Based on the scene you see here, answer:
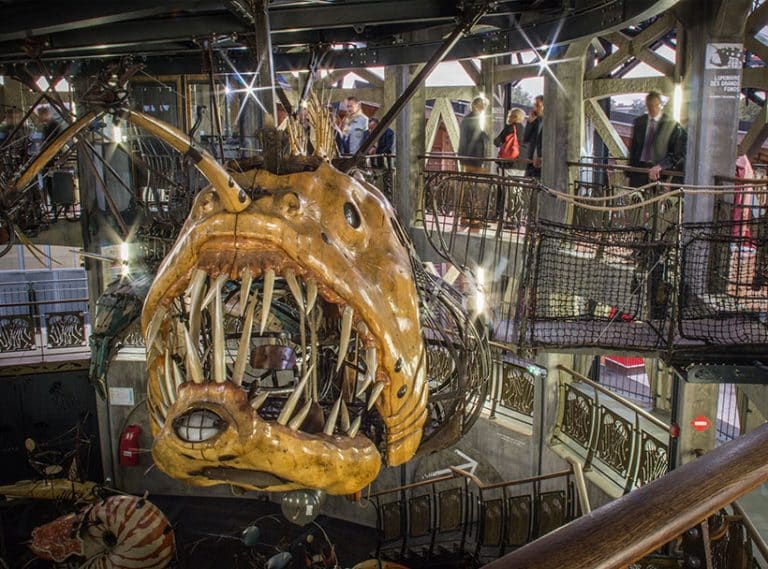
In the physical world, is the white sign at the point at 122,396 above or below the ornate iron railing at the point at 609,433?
below

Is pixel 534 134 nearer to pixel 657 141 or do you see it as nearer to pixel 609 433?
pixel 657 141

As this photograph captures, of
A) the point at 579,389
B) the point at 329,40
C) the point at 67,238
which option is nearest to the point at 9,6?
the point at 329,40

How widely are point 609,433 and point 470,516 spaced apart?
2986 mm

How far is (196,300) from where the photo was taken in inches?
95.3

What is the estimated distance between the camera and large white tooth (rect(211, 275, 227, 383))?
234 cm

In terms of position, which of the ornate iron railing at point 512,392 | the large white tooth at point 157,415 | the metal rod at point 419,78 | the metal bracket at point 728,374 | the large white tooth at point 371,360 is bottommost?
the ornate iron railing at point 512,392

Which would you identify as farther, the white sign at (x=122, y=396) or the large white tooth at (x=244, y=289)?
the white sign at (x=122, y=396)

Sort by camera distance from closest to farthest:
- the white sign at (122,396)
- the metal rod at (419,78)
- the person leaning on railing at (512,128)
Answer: the metal rod at (419,78)
the person leaning on railing at (512,128)
the white sign at (122,396)

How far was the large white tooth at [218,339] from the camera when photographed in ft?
7.69

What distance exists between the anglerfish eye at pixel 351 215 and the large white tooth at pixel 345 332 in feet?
1.23

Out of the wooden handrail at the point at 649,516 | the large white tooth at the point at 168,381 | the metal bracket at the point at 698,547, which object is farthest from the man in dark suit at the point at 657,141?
the wooden handrail at the point at 649,516

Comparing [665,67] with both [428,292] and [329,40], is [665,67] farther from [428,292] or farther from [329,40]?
[428,292]

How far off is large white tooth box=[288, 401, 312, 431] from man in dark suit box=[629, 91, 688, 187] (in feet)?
21.1

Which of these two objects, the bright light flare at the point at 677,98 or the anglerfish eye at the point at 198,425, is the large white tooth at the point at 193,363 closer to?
the anglerfish eye at the point at 198,425
